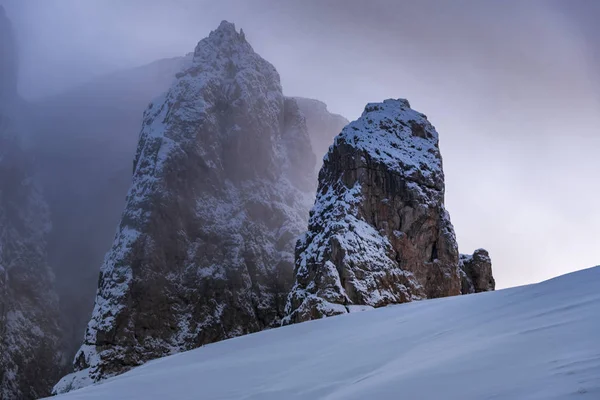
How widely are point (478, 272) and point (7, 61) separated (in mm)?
103996

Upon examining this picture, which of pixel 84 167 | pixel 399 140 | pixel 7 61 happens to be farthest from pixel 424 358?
pixel 7 61

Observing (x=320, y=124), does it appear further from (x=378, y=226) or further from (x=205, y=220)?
(x=378, y=226)

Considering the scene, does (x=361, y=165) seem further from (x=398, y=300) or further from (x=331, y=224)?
(x=398, y=300)

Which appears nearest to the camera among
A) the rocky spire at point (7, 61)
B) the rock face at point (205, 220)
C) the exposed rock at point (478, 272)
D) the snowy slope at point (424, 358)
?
the snowy slope at point (424, 358)

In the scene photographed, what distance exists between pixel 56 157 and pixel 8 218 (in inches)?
933

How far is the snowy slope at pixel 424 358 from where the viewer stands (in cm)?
498

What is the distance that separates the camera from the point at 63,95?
120500 mm

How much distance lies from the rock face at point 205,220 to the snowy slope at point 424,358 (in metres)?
42.9

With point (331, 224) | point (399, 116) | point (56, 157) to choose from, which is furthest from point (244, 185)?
point (56, 157)

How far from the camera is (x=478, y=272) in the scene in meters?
45.4

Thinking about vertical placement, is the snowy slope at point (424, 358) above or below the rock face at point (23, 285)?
below

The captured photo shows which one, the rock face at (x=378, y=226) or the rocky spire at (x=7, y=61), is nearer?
the rock face at (x=378, y=226)

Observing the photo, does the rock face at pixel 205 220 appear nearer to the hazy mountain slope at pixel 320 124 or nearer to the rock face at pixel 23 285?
the rock face at pixel 23 285

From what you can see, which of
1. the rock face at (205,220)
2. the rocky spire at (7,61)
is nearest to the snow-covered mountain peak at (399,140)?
the rock face at (205,220)
